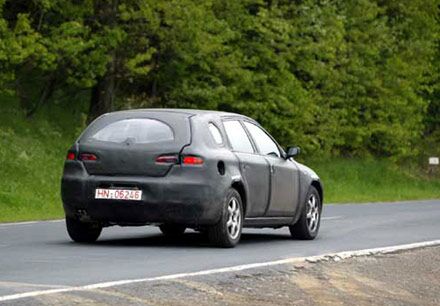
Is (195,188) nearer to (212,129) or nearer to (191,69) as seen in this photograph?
(212,129)

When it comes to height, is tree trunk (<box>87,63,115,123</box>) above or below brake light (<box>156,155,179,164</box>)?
below

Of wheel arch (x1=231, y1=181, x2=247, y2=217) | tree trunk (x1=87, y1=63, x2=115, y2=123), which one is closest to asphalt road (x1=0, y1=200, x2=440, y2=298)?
wheel arch (x1=231, y1=181, x2=247, y2=217)

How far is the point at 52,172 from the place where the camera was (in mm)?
32719

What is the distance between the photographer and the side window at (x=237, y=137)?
17681 mm

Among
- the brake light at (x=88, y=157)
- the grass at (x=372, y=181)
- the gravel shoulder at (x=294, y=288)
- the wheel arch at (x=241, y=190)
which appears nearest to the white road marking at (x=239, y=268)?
the gravel shoulder at (x=294, y=288)

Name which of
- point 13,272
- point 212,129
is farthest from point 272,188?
point 13,272

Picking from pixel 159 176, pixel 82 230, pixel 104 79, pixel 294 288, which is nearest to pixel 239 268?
pixel 294 288

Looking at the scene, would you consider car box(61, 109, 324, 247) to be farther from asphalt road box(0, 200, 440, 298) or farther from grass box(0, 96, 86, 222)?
grass box(0, 96, 86, 222)

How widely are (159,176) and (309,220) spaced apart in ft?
11.1

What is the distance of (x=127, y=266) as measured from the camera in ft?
46.3

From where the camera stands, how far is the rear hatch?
54.8ft

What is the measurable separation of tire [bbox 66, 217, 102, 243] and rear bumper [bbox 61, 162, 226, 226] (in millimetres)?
713

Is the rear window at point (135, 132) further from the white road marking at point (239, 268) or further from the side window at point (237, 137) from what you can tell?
the white road marking at point (239, 268)

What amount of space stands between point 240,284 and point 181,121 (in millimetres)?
4705
